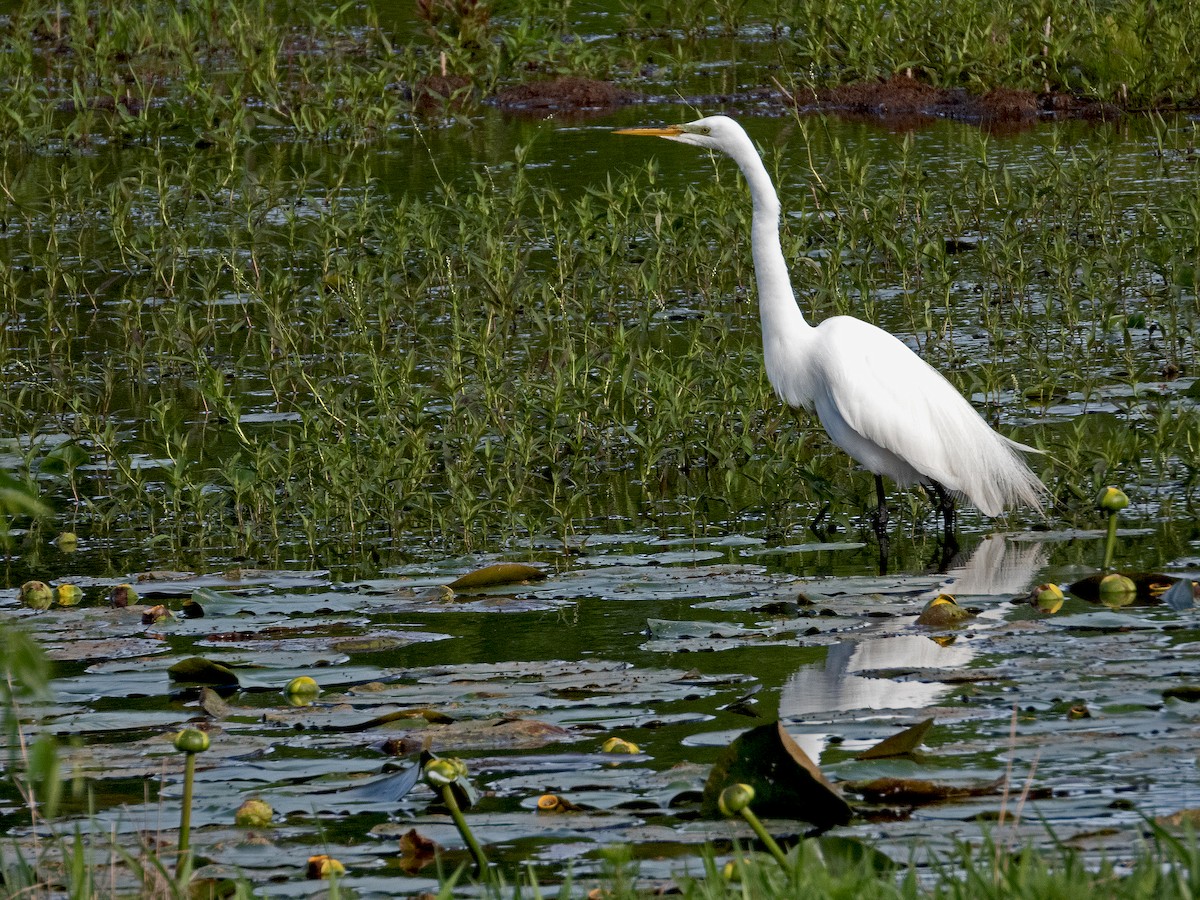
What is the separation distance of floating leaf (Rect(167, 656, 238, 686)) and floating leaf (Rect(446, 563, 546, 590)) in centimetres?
97

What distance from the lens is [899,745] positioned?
3484 millimetres

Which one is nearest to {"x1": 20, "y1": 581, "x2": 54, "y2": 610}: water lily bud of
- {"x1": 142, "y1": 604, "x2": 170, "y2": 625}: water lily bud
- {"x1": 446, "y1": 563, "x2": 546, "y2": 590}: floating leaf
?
{"x1": 142, "y1": 604, "x2": 170, "y2": 625}: water lily bud

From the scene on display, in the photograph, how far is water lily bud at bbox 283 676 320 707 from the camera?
425cm

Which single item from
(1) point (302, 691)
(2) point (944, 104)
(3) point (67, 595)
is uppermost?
(2) point (944, 104)

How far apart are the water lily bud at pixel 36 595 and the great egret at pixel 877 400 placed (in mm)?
2674

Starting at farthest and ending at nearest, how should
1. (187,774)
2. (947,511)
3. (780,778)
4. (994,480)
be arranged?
(947,511) < (994,480) < (780,778) < (187,774)

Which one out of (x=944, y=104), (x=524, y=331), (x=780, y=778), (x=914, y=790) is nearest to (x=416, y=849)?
(x=780, y=778)

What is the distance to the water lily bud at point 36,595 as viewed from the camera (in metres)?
5.43

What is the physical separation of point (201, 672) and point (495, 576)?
110cm

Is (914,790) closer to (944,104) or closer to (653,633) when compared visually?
(653,633)

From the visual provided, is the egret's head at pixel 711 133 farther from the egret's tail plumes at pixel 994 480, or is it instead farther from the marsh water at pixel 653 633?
the egret's tail plumes at pixel 994 480

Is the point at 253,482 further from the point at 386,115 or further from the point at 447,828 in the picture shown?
the point at 386,115

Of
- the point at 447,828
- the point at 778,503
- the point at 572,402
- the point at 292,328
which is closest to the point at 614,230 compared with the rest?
the point at 292,328

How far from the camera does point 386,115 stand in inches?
525
